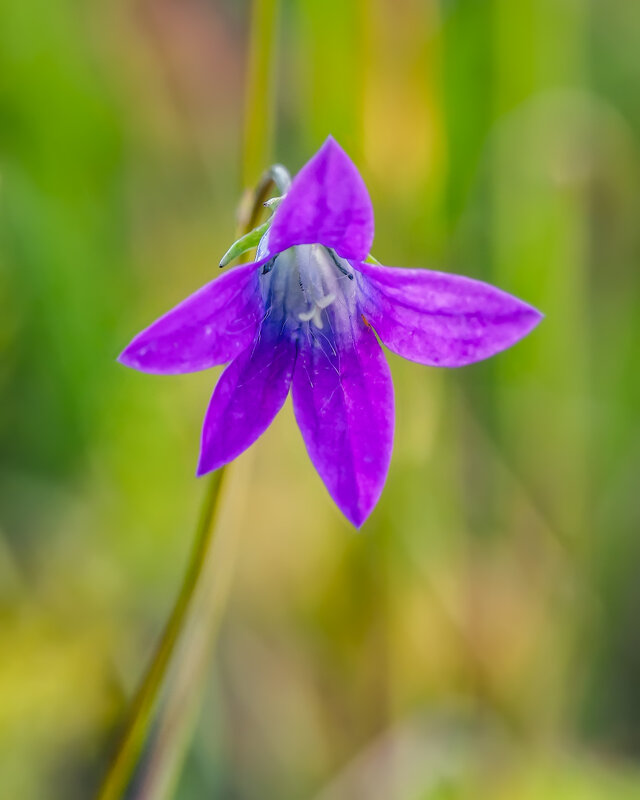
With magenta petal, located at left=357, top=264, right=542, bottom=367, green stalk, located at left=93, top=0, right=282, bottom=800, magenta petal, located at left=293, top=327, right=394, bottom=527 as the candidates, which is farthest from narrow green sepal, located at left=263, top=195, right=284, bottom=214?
magenta petal, located at left=293, top=327, right=394, bottom=527

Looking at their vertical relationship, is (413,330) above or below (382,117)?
below

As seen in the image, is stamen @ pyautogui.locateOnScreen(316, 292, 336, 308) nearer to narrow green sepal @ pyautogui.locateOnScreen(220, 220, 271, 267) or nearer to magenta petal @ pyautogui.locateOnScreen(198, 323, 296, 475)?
magenta petal @ pyautogui.locateOnScreen(198, 323, 296, 475)

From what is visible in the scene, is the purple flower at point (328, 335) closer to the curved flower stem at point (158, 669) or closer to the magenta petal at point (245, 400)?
the magenta petal at point (245, 400)

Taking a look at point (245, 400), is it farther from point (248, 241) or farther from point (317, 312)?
point (317, 312)

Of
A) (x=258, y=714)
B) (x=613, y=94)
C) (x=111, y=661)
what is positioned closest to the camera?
(x=111, y=661)

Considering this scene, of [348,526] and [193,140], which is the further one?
[193,140]

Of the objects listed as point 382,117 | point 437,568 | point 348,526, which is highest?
point 382,117

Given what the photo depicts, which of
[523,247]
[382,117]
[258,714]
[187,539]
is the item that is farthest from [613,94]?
[258,714]

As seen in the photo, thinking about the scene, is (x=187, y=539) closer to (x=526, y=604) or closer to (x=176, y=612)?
(x=526, y=604)

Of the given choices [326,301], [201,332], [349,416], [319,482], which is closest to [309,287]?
[326,301]
